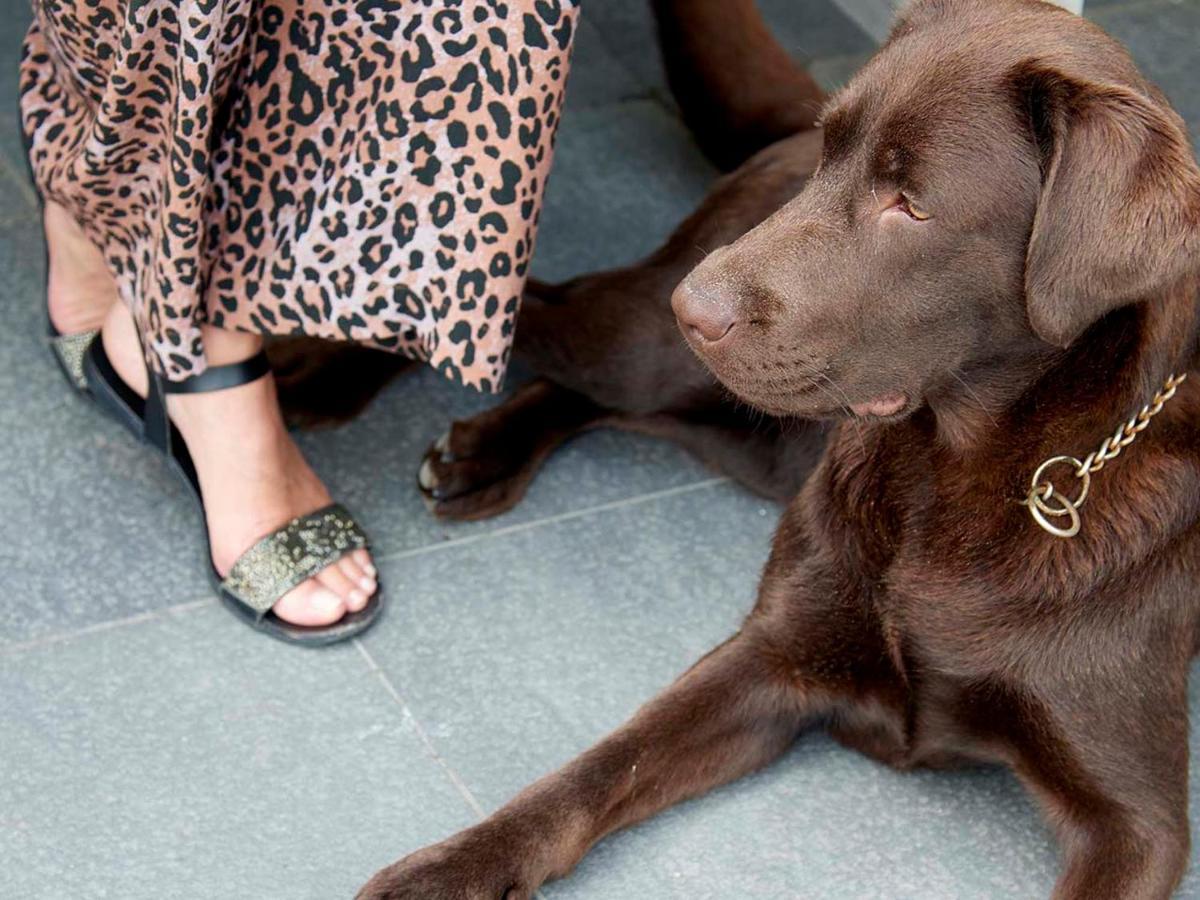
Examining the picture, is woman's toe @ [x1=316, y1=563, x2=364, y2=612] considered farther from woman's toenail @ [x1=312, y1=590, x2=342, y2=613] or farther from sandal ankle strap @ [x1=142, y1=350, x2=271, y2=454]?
sandal ankle strap @ [x1=142, y1=350, x2=271, y2=454]

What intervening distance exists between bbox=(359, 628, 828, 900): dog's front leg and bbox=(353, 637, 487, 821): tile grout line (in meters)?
0.13

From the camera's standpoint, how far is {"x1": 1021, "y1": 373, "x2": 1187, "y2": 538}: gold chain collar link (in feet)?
5.72

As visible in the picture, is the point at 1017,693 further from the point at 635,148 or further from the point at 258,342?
the point at 635,148

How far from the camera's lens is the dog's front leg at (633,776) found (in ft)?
6.05

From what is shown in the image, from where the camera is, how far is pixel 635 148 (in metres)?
3.33

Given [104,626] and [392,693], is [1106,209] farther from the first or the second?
[104,626]

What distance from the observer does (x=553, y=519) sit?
98.7 inches

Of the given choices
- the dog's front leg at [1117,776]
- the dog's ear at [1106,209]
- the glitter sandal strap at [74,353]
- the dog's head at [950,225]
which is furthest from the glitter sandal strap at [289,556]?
the dog's ear at [1106,209]

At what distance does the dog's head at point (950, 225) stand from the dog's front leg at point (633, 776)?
44 centimetres

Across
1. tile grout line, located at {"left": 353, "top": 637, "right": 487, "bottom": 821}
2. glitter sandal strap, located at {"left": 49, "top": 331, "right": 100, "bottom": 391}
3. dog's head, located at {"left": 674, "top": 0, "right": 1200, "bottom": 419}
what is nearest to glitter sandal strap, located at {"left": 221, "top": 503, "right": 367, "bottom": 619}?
tile grout line, located at {"left": 353, "top": 637, "right": 487, "bottom": 821}

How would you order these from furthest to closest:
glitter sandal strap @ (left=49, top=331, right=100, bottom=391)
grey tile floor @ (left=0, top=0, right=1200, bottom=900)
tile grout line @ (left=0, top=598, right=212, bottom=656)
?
glitter sandal strap @ (left=49, top=331, right=100, bottom=391) → tile grout line @ (left=0, top=598, right=212, bottom=656) → grey tile floor @ (left=0, top=0, right=1200, bottom=900)

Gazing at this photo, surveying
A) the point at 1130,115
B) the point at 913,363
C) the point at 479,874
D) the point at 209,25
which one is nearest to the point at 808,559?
the point at 913,363

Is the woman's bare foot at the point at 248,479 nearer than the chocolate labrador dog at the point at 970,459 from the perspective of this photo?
No

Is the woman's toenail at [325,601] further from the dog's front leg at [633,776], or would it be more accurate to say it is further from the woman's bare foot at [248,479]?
the dog's front leg at [633,776]
